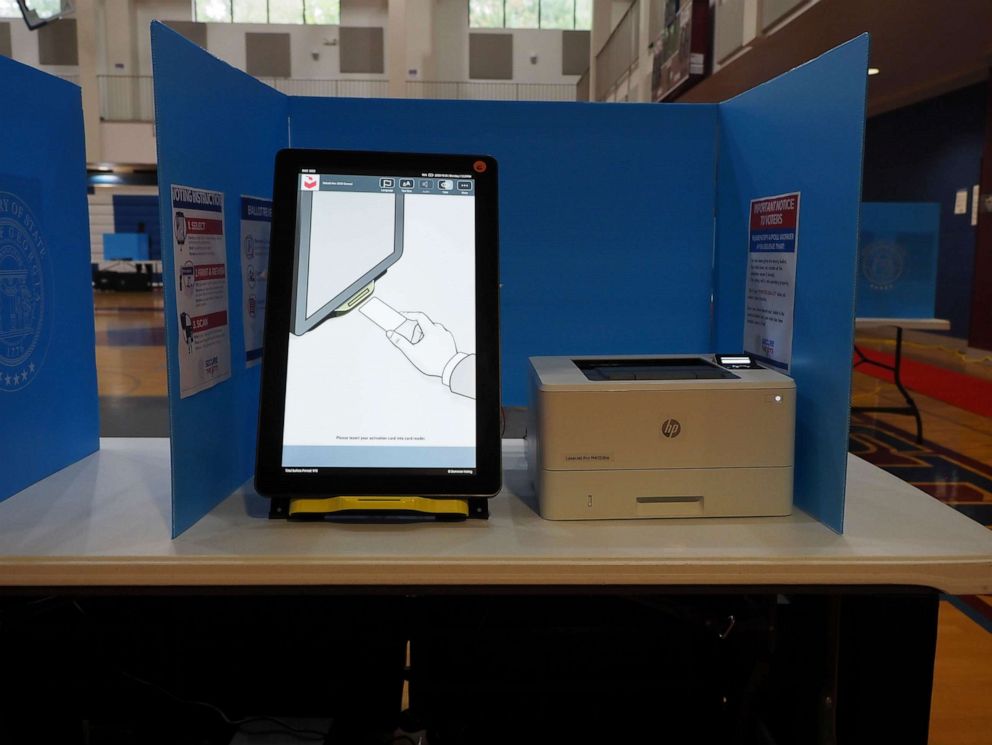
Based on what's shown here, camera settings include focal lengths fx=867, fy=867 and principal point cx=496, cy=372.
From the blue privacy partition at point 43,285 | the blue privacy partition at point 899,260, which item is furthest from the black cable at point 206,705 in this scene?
the blue privacy partition at point 899,260

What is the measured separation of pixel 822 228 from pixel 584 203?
0.56 m

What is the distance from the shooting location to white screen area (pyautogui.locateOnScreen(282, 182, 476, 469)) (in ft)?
3.61

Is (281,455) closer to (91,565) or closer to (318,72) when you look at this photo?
(91,565)

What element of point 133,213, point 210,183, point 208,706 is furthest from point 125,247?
point 210,183

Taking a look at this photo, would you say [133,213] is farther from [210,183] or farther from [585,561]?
[585,561]

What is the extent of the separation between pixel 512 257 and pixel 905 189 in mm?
9521

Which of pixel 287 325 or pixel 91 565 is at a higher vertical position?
pixel 287 325

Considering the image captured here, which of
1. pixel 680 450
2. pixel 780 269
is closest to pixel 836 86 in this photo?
pixel 780 269

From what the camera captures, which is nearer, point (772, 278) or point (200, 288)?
point (200, 288)

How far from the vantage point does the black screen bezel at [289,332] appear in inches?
42.9

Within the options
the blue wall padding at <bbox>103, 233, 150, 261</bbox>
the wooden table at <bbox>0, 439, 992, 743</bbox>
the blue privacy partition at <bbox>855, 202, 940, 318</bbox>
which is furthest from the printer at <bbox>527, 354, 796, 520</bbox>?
the blue wall padding at <bbox>103, 233, 150, 261</bbox>

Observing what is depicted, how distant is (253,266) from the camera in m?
1.28

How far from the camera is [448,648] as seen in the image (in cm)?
153

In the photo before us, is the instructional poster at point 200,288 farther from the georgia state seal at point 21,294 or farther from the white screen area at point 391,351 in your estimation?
the georgia state seal at point 21,294
